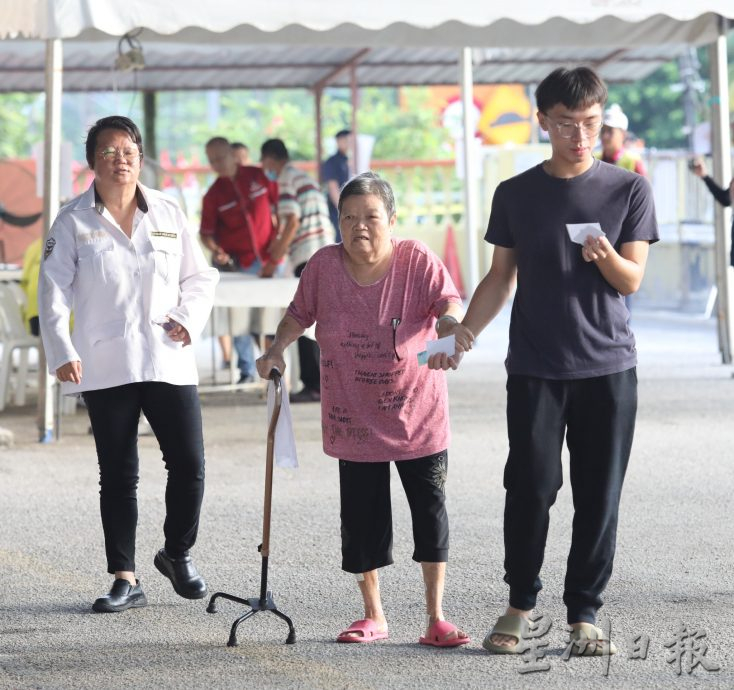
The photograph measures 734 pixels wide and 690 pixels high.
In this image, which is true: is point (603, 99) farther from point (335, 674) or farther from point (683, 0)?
point (683, 0)

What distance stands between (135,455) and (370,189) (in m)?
1.49

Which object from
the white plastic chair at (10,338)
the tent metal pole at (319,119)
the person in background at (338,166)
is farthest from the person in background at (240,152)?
the tent metal pole at (319,119)

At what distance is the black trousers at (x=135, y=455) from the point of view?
5.52 m

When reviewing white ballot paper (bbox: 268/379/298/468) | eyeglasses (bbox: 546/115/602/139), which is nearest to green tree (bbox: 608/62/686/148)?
white ballot paper (bbox: 268/379/298/468)

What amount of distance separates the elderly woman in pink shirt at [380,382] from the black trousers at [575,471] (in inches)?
10.8

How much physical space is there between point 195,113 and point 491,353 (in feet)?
170

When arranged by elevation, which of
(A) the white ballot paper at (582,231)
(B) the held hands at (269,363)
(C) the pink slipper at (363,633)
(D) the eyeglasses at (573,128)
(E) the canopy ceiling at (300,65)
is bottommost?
(C) the pink slipper at (363,633)

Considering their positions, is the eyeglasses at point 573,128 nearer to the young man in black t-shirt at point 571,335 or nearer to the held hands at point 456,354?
the young man in black t-shirt at point 571,335

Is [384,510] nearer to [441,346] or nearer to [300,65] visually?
[441,346]

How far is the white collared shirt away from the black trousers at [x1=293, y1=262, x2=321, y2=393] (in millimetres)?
5987

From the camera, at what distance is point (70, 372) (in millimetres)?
5352

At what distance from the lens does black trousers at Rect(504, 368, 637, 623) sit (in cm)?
468

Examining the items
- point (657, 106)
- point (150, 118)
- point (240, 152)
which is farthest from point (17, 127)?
point (240, 152)

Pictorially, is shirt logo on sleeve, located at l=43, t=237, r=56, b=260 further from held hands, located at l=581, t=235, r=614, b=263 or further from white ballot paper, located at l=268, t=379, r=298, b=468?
held hands, located at l=581, t=235, r=614, b=263
